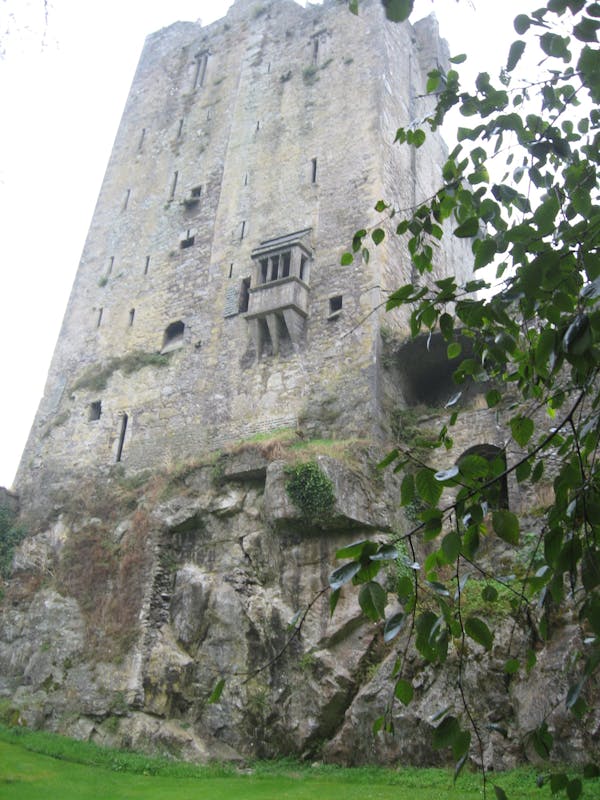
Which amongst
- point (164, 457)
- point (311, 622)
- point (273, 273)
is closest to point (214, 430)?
point (164, 457)

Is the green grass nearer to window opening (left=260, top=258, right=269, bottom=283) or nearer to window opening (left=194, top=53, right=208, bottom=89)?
window opening (left=260, top=258, right=269, bottom=283)

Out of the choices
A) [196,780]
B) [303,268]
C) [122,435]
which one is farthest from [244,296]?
[196,780]

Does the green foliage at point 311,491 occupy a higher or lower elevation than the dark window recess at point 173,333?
lower

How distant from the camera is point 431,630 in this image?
2.93 m

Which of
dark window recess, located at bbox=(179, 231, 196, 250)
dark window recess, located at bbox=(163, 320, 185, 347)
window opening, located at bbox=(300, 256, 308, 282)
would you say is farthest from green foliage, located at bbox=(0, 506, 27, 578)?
window opening, located at bbox=(300, 256, 308, 282)

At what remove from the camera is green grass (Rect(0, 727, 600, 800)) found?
9.65m

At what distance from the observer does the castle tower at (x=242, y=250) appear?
18.5m

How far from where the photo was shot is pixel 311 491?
1438 centimetres

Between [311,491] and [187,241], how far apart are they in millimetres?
11215

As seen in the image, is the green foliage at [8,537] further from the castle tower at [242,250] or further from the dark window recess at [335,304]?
the dark window recess at [335,304]

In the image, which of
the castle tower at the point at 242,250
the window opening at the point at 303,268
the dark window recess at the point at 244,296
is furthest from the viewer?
the dark window recess at the point at 244,296

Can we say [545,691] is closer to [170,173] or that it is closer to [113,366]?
[113,366]

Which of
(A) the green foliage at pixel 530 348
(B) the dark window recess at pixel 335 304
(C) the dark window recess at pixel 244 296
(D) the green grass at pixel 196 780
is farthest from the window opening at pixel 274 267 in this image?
(A) the green foliage at pixel 530 348

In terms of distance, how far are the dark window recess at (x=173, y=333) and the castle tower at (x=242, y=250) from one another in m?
0.04
